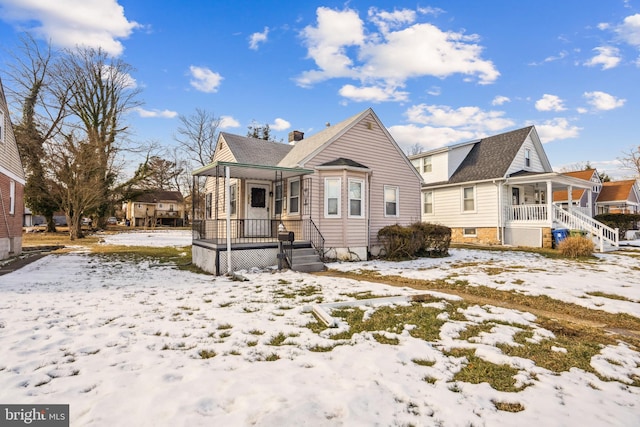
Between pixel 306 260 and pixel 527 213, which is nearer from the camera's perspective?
pixel 306 260

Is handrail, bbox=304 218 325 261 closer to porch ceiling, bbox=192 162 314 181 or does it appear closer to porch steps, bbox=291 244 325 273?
porch steps, bbox=291 244 325 273

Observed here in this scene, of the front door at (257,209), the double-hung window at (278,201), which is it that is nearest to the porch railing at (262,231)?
the front door at (257,209)

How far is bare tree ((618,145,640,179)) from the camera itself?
120 ft

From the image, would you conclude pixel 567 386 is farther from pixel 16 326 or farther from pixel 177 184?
pixel 177 184

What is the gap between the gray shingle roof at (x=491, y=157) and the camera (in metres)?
18.2

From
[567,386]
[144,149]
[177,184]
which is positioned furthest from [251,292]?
[177,184]

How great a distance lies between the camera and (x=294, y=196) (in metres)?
12.7

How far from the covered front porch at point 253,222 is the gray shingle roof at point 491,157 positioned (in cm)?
1198

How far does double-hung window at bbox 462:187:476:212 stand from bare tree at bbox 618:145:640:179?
108ft

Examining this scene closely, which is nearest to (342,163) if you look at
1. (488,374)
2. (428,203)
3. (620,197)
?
(488,374)

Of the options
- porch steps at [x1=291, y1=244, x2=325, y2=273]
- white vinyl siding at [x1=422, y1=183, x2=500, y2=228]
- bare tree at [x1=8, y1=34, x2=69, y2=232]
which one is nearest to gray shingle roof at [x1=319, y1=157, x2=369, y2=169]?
porch steps at [x1=291, y1=244, x2=325, y2=273]

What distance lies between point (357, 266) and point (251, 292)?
16.3ft

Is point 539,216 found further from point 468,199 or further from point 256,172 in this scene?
point 256,172

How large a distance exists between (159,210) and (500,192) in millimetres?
54174
